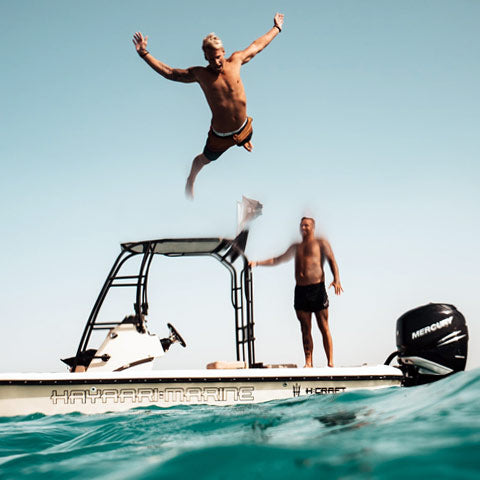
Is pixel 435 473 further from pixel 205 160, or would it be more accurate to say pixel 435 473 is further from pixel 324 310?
pixel 205 160

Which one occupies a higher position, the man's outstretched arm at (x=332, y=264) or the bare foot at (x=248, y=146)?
the bare foot at (x=248, y=146)

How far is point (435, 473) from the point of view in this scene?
1.64m

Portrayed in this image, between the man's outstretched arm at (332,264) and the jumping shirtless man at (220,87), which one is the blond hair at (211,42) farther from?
the man's outstretched arm at (332,264)

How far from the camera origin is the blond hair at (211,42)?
545cm

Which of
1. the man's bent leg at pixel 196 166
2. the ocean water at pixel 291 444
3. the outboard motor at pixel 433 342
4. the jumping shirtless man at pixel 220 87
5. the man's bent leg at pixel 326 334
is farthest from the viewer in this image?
the man's bent leg at pixel 196 166

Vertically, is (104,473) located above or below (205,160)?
below

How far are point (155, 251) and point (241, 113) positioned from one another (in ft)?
6.22

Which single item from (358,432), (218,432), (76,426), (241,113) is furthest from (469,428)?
(241,113)

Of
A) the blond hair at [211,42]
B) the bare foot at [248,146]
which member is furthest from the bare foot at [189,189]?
the blond hair at [211,42]

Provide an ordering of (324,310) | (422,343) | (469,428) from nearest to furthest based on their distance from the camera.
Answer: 1. (469,428)
2. (422,343)
3. (324,310)

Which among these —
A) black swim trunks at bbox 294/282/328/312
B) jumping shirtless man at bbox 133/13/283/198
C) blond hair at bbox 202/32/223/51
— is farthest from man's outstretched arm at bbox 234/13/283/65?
black swim trunks at bbox 294/282/328/312

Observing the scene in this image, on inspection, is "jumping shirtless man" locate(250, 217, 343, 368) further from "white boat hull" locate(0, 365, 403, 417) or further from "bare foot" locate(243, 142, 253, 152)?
"bare foot" locate(243, 142, 253, 152)

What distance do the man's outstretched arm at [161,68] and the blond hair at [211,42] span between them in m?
0.32

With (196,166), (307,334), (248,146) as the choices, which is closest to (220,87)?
(248,146)
